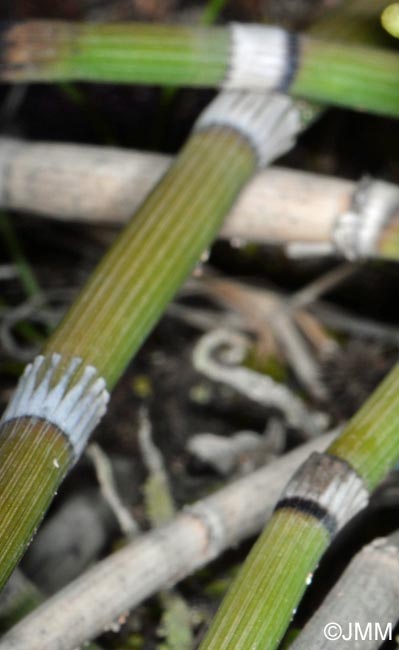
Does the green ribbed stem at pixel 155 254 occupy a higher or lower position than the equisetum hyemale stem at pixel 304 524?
higher

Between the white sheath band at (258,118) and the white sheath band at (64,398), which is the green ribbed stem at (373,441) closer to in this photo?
the white sheath band at (64,398)

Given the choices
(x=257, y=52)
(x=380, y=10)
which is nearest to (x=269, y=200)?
(x=257, y=52)

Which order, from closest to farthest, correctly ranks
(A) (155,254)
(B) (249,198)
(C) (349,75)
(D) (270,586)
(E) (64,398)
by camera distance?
(D) (270,586), (E) (64,398), (A) (155,254), (C) (349,75), (B) (249,198)

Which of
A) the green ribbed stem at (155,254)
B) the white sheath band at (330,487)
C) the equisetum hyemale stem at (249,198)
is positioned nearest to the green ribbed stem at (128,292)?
the green ribbed stem at (155,254)

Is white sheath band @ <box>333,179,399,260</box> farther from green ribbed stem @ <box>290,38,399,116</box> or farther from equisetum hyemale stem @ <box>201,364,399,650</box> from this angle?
equisetum hyemale stem @ <box>201,364,399,650</box>

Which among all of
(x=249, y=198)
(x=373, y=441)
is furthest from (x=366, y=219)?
(x=373, y=441)

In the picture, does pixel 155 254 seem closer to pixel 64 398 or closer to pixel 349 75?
pixel 64 398

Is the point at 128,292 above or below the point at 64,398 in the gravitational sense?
above
